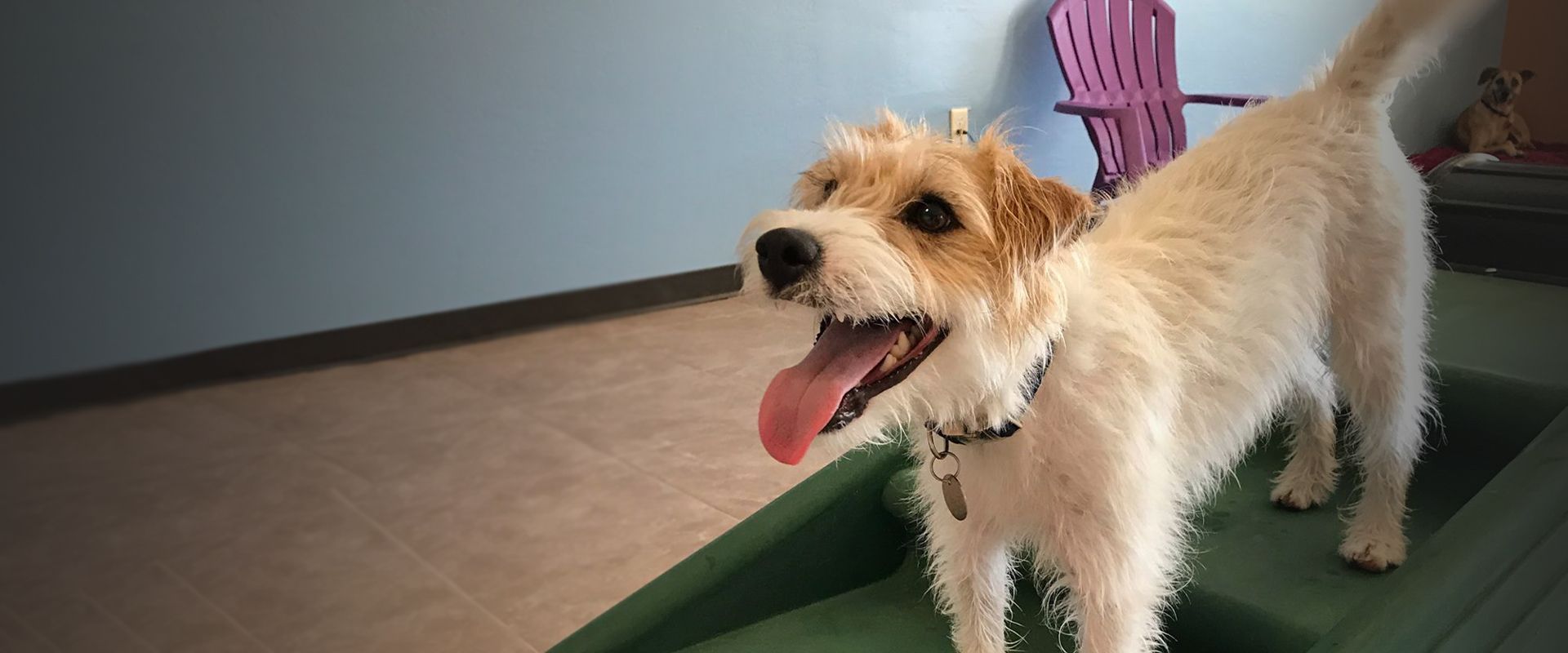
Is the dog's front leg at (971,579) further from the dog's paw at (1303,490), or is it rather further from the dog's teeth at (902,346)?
the dog's paw at (1303,490)

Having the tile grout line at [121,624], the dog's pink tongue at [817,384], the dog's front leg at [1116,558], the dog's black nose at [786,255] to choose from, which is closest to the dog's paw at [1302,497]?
the dog's front leg at [1116,558]

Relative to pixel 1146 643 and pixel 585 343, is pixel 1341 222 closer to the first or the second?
pixel 1146 643

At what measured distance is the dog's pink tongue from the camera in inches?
40.6

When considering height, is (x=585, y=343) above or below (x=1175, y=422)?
below

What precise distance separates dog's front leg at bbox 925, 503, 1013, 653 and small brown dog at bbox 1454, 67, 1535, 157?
8.87 feet

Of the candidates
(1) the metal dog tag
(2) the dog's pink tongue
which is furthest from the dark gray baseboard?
(2) the dog's pink tongue

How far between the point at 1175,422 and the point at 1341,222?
16.9 inches

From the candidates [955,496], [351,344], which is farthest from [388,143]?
[955,496]

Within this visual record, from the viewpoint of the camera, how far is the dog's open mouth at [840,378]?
1.03 meters

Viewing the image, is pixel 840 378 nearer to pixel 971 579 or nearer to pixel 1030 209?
pixel 1030 209

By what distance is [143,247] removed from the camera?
3.16 meters

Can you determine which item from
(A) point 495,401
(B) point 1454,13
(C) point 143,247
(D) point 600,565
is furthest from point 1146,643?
(C) point 143,247

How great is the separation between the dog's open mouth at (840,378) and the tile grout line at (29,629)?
1.66m

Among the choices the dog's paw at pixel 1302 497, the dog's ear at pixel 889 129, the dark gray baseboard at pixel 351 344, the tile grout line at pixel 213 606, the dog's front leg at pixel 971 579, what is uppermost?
the dog's ear at pixel 889 129
